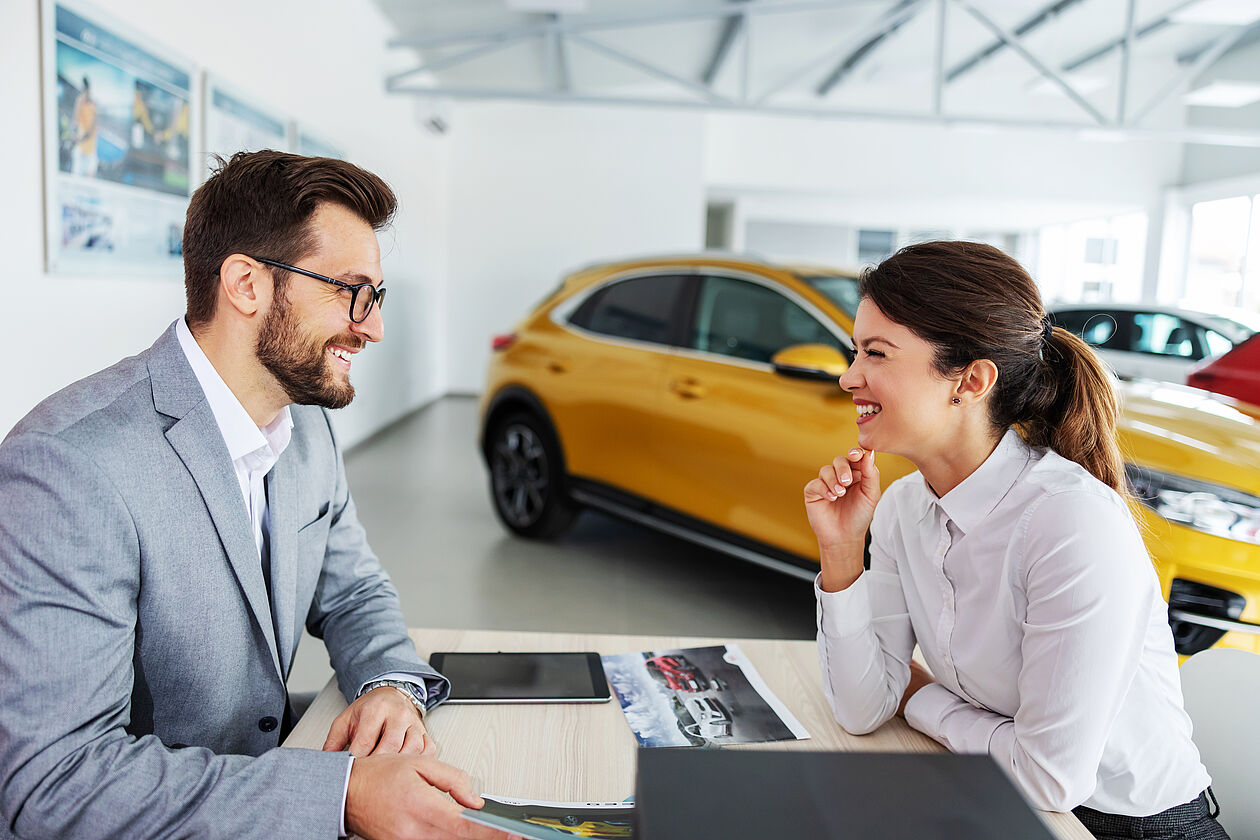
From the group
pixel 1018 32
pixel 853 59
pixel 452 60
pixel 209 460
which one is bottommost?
pixel 209 460

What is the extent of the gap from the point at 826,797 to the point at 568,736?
1.79 ft

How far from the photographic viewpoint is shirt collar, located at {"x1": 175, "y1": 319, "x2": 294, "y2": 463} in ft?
3.93

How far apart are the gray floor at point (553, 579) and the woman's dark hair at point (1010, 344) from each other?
6.88 feet

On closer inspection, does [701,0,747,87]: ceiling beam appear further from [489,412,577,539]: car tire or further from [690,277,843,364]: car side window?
[489,412,577,539]: car tire

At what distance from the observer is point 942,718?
122cm

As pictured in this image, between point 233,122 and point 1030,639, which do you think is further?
point 233,122

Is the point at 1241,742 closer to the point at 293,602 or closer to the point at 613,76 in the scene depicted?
the point at 293,602

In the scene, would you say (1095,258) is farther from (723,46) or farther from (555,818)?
(555,818)

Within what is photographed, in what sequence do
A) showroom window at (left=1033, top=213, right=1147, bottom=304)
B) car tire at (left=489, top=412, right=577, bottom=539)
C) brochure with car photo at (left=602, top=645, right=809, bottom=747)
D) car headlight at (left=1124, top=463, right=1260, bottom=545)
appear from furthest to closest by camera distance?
showroom window at (left=1033, top=213, right=1147, bottom=304) < car tire at (left=489, top=412, right=577, bottom=539) < car headlight at (left=1124, top=463, right=1260, bottom=545) < brochure with car photo at (left=602, top=645, right=809, bottom=747)

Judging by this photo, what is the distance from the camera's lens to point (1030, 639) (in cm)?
114

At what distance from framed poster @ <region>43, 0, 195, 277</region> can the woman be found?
2692 millimetres

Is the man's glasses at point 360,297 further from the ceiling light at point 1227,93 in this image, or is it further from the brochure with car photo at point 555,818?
the ceiling light at point 1227,93

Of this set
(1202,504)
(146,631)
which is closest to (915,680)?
(146,631)

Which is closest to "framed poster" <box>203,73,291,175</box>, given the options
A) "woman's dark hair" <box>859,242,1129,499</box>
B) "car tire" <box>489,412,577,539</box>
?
"car tire" <box>489,412,577,539</box>
